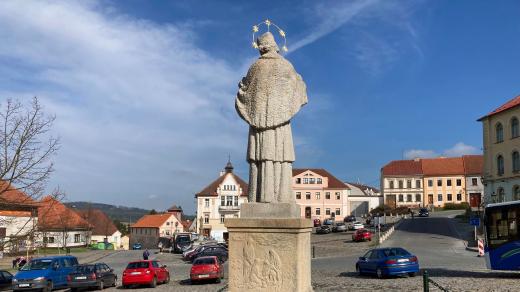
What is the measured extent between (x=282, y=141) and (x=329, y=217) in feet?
276

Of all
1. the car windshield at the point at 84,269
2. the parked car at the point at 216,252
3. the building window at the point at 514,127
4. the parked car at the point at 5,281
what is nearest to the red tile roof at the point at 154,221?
the parked car at the point at 216,252

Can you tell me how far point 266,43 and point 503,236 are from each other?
54.7 ft

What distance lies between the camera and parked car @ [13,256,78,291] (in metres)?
23.4

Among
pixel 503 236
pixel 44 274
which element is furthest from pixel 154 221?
pixel 503 236

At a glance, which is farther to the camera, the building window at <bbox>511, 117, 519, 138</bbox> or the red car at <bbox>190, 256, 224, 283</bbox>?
the building window at <bbox>511, 117, 519, 138</bbox>

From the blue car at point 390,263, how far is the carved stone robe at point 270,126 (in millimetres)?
15950

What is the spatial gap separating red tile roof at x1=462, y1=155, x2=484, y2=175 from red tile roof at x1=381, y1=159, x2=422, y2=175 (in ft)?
27.9

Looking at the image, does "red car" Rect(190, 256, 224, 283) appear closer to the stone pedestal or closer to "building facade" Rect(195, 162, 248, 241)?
the stone pedestal

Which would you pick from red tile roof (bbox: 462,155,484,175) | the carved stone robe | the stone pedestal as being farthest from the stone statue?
red tile roof (bbox: 462,155,484,175)

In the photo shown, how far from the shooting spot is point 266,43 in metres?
8.75

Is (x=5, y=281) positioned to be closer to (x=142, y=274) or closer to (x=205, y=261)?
(x=142, y=274)

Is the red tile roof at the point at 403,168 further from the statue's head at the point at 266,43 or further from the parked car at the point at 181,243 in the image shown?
the statue's head at the point at 266,43

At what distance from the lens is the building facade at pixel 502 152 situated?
2080 inches

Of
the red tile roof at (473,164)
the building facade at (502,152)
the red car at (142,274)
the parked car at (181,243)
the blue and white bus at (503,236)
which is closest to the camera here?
the blue and white bus at (503,236)
